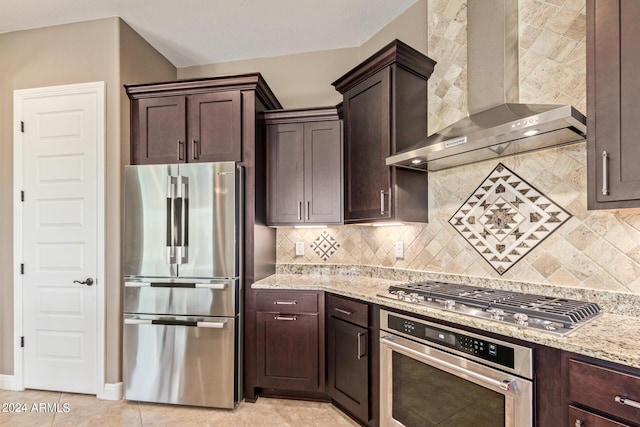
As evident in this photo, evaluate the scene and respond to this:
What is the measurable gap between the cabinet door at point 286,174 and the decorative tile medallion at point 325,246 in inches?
14.4

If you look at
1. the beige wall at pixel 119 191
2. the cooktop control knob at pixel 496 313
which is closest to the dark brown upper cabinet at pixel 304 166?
the beige wall at pixel 119 191

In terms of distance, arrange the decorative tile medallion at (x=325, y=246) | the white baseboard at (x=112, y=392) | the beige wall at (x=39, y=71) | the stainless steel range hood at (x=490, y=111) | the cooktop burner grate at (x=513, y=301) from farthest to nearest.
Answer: the decorative tile medallion at (x=325, y=246) → the beige wall at (x=39, y=71) → the white baseboard at (x=112, y=392) → the stainless steel range hood at (x=490, y=111) → the cooktop burner grate at (x=513, y=301)

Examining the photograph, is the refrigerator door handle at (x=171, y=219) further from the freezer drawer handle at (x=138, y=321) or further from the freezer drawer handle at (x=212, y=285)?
the freezer drawer handle at (x=138, y=321)

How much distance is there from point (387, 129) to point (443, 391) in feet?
5.43

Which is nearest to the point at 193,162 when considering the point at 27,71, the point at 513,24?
the point at 27,71

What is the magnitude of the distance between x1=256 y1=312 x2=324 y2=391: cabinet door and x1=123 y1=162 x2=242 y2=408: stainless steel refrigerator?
0.19m

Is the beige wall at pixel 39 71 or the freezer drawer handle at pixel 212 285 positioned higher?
the beige wall at pixel 39 71

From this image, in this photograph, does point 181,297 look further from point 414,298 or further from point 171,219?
point 414,298

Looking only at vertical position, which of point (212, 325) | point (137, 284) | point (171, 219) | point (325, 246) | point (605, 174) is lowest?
point (212, 325)

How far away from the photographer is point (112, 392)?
2.68 meters

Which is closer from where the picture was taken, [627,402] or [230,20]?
[627,402]

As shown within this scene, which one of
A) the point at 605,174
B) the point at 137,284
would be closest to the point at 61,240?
the point at 137,284

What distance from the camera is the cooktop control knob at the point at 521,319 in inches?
55.7

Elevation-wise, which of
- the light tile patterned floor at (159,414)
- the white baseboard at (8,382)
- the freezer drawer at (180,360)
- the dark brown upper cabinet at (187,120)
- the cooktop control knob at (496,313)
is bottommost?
the light tile patterned floor at (159,414)
